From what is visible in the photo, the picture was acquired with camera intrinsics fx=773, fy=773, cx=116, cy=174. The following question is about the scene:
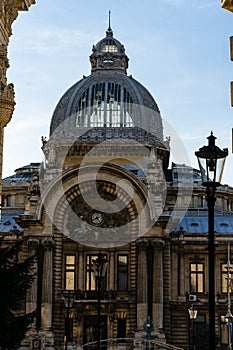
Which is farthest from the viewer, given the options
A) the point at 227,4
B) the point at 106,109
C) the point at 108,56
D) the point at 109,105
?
the point at 108,56

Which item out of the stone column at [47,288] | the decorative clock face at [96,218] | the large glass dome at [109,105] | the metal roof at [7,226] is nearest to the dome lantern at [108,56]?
the large glass dome at [109,105]

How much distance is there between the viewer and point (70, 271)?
61125 mm

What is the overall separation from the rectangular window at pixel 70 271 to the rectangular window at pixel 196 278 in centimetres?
962

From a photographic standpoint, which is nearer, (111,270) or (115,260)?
(111,270)

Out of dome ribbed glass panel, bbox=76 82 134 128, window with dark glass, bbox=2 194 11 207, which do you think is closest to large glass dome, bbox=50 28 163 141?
dome ribbed glass panel, bbox=76 82 134 128

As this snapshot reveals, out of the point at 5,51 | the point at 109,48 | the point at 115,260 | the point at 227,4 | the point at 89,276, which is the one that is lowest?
the point at 89,276

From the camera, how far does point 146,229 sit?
5903 centimetres

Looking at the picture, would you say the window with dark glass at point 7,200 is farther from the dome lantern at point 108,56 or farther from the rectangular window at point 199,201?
the rectangular window at point 199,201

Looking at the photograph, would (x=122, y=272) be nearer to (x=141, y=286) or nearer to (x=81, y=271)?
(x=141, y=286)

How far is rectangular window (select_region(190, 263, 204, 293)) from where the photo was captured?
62594 mm

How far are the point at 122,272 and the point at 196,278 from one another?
6300 mm

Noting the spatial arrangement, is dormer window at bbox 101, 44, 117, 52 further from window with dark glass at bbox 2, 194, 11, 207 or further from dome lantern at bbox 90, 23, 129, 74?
window with dark glass at bbox 2, 194, 11, 207

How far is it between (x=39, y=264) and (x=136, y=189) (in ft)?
30.5

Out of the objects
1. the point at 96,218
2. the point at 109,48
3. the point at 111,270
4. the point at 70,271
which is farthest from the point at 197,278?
the point at 109,48
